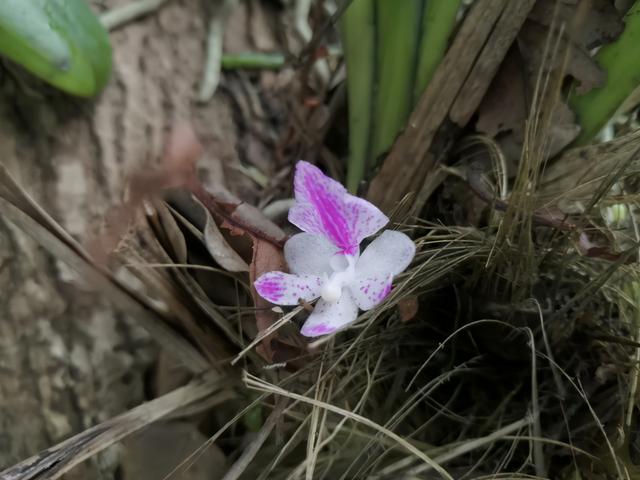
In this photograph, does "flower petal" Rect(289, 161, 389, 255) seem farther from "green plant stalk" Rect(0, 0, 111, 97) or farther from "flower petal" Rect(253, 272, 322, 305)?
"green plant stalk" Rect(0, 0, 111, 97)

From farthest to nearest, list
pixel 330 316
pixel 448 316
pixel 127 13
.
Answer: pixel 127 13 < pixel 448 316 < pixel 330 316

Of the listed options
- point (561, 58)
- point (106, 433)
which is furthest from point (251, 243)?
point (561, 58)

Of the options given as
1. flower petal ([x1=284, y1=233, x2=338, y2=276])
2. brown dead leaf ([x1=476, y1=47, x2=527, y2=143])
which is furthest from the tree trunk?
brown dead leaf ([x1=476, y1=47, x2=527, y2=143])

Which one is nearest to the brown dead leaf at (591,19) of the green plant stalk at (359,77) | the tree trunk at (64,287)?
the green plant stalk at (359,77)

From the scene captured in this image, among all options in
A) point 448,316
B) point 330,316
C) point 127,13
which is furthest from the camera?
point 127,13

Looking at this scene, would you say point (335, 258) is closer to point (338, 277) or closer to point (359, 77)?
point (338, 277)

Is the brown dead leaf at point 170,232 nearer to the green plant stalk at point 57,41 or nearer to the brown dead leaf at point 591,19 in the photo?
the green plant stalk at point 57,41

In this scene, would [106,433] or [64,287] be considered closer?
[106,433]
